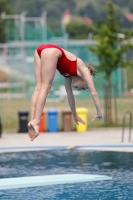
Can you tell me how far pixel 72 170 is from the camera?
42.9 ft

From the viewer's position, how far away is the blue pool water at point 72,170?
34.4 ft

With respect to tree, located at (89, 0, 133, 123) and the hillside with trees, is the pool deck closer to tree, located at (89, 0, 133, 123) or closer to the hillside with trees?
tree, located at (89, 0, 133, 123)

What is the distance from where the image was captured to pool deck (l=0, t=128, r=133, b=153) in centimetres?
1661

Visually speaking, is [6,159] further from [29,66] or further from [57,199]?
[29,66]

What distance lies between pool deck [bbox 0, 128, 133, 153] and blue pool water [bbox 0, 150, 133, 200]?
2.41ft

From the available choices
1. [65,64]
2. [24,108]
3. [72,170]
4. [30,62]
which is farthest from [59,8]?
[65,64]

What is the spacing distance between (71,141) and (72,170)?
5.07 meters

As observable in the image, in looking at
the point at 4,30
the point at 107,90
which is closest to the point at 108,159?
the point at 107,90

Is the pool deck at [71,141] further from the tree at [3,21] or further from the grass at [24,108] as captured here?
the tree at [3,21]

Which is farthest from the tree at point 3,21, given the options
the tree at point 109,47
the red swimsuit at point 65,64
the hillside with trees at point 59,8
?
the red swimsuit at point 65,64

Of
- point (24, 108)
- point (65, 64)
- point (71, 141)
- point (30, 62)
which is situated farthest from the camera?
point (30, 62)

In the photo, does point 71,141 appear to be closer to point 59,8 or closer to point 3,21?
point 3,21

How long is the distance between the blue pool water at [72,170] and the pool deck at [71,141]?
2.41ft

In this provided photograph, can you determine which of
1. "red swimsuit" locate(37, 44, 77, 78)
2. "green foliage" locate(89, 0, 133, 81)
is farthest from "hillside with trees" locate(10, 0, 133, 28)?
"red swimsuit" locate(37, 44, 77, 78)
